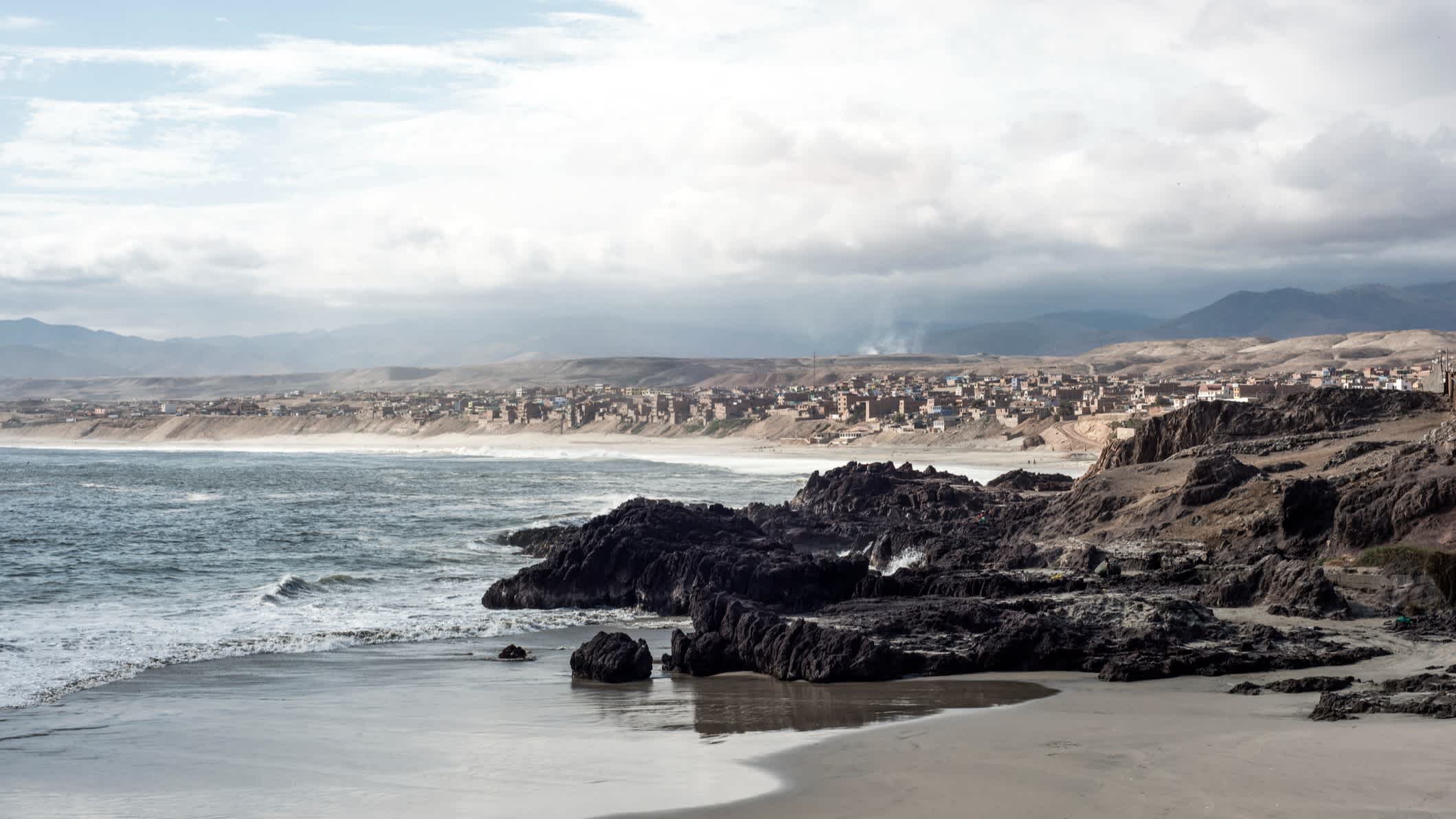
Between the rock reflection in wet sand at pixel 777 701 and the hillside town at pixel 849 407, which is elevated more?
the hillside town at pixel 849 407

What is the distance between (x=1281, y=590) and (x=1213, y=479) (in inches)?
402

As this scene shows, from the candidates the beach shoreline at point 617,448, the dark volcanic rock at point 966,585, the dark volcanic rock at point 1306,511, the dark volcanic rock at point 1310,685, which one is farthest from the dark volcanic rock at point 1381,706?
the beach shoreline at point 617,448

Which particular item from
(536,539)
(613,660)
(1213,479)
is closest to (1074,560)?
(1213,479)

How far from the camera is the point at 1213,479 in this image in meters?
29.3

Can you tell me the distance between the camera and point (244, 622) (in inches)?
936

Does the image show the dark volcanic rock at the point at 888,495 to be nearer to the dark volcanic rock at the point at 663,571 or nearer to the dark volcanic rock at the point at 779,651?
the dark volcanic rock at the point at 663,571

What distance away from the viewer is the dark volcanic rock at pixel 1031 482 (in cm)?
4331

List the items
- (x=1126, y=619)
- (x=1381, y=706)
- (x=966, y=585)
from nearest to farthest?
1. (x=1381, y=706)
2. (x=1126, y=619)
3. (x=966, y=585)

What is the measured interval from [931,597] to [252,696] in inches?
435

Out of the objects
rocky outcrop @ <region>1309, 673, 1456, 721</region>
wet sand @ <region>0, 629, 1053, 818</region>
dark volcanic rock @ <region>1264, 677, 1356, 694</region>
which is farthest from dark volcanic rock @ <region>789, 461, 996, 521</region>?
rocky outcrop @ <region>1309, 673, 1456, 721</region>

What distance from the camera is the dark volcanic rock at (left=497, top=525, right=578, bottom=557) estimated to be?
3528 centimetres

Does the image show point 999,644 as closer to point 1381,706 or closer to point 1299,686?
point 1299,686

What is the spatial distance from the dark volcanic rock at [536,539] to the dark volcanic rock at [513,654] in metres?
14.5

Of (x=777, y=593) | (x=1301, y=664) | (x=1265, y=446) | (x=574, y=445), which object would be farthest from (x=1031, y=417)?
(x=1301, y=664)
